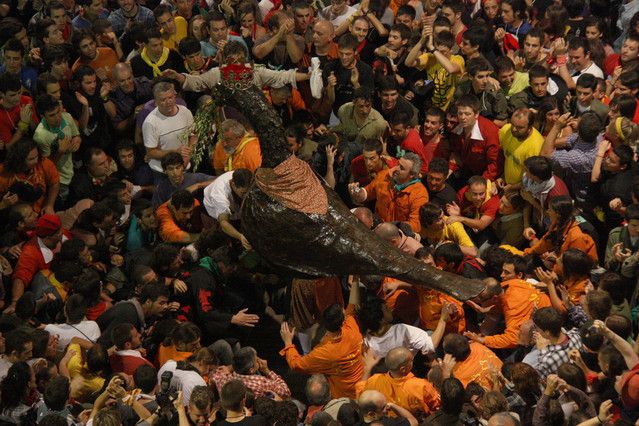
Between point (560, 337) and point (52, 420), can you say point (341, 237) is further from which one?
point (52, 420)

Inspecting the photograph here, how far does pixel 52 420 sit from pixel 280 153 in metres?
2.80

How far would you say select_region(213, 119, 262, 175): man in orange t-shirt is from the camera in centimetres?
1108

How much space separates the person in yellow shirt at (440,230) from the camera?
10.6 meters

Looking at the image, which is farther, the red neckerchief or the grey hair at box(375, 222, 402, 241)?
the red neckerchief

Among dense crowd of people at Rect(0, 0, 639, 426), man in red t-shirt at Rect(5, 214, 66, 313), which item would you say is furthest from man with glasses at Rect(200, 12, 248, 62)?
man in red t-shirt at Rect(5, 214, 66, 313)

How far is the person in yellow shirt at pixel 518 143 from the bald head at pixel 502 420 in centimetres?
347

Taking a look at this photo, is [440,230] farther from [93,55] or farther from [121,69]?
[93,55]

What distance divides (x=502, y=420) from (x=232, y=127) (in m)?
4.08

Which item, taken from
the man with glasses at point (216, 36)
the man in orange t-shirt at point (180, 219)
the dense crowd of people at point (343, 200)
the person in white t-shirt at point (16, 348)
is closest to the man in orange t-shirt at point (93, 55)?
the dense crowd of people at point (343, 200)

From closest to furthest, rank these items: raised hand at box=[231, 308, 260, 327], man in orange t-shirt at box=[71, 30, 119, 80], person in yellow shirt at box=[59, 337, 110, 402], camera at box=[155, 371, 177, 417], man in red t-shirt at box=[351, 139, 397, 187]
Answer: camera at box=[155, 371, 177, 417], person in yellow shirt at box=[59, 337, 110, 402], raised hand at box=[231, 308, 260, 327], man in red t-shirt at box=[351, 139, 397, 187], man in orange t-shirt at box=[71, 30, 119, 80]

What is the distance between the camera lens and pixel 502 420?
802 cm

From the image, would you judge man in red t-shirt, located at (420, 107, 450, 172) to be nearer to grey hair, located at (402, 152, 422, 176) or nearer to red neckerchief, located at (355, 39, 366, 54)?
grey hair, located at (402, 152, 422, 176)

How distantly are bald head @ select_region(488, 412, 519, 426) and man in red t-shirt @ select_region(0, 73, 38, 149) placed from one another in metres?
5.52


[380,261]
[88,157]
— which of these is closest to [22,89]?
[88,157]
